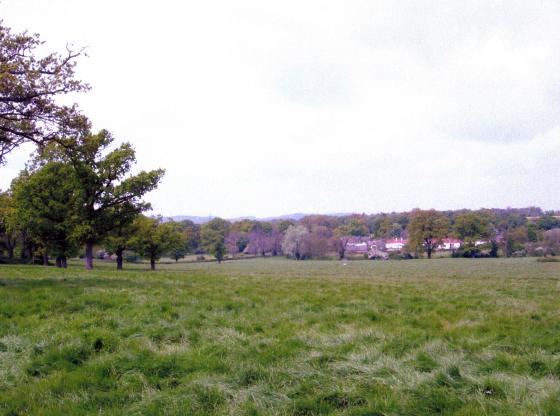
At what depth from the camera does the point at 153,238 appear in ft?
167

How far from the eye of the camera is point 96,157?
102 feet

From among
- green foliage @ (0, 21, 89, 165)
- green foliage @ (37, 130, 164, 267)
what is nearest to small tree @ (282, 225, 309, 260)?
green foliage @ (37, 130, 164, 267)

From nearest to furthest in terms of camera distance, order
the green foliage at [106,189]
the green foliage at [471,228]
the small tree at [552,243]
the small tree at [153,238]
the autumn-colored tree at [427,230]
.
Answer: the green foliage at [106,189] < the small tree at [153,238] < the small tree at [552,243] < the autumn-colored tree at [427,230] < the green foliage at [471,228]


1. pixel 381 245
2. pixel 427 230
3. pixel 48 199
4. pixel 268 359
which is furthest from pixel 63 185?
pixel 381 245

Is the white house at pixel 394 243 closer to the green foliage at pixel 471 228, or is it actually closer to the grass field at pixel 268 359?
the green foliage at pixel 471 228

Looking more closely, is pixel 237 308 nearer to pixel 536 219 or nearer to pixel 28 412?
pixel 28 412

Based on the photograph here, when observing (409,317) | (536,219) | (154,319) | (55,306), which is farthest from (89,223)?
(536,219)

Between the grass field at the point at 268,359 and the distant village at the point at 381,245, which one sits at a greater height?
the grass field at the point at 268,359

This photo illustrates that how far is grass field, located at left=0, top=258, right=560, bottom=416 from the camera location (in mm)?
4715

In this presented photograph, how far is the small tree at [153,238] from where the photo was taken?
50.3m

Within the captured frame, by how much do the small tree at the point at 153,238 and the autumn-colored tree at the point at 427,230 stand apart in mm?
59825

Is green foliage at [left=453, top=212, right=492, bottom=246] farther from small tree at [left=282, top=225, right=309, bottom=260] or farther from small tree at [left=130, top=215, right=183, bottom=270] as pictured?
small tree at [left=130, top=215, right=183, bottom=270]

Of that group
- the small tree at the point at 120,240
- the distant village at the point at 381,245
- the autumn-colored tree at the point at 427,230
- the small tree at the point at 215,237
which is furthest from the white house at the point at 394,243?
the small tree at the point at 120,240

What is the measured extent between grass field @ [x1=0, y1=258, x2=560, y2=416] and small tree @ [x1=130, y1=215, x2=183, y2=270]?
40752 millimetres
